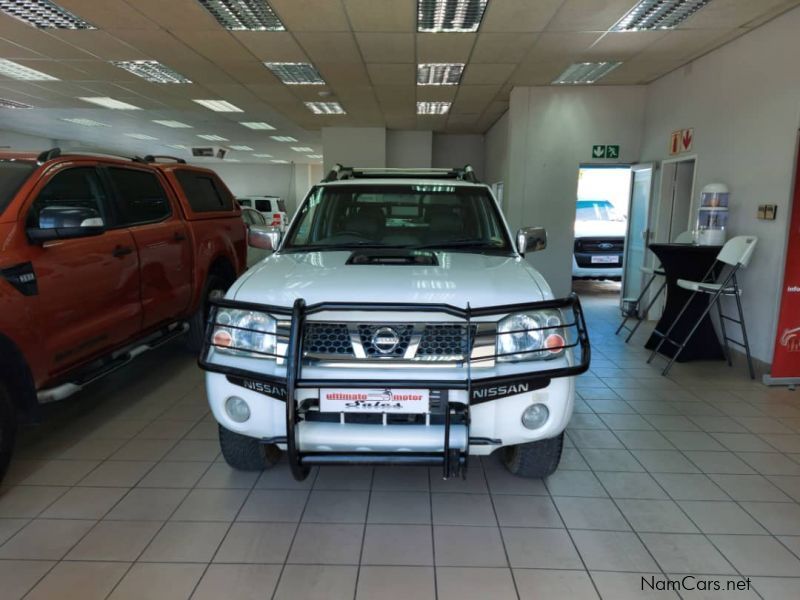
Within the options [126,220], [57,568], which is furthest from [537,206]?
[57,568]

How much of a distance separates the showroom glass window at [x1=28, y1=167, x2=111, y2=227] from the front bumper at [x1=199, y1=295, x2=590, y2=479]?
1.68 meters

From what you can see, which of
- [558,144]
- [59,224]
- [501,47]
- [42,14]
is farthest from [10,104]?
[558,144]

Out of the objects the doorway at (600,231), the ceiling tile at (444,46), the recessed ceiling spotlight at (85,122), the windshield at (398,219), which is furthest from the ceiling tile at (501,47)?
the recessed ceiling spotlight at (85,122)

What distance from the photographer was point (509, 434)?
2285 millimetres

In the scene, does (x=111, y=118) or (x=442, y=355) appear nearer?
(x=442, y=355)

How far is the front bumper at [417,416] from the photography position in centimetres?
212

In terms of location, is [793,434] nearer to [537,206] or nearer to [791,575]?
[791,575]

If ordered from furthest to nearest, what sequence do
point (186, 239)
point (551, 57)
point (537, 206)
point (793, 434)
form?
point (537, 206) < point (551, 57) < point (186, 239) < point (793, 434)

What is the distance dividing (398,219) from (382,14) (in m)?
3.09

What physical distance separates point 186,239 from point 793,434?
4.92m

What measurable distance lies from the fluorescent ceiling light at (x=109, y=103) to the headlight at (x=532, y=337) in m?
10.4

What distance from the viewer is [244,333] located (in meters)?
2.38

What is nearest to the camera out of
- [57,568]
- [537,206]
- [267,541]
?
[57,568]

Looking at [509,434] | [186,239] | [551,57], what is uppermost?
[551,57]
